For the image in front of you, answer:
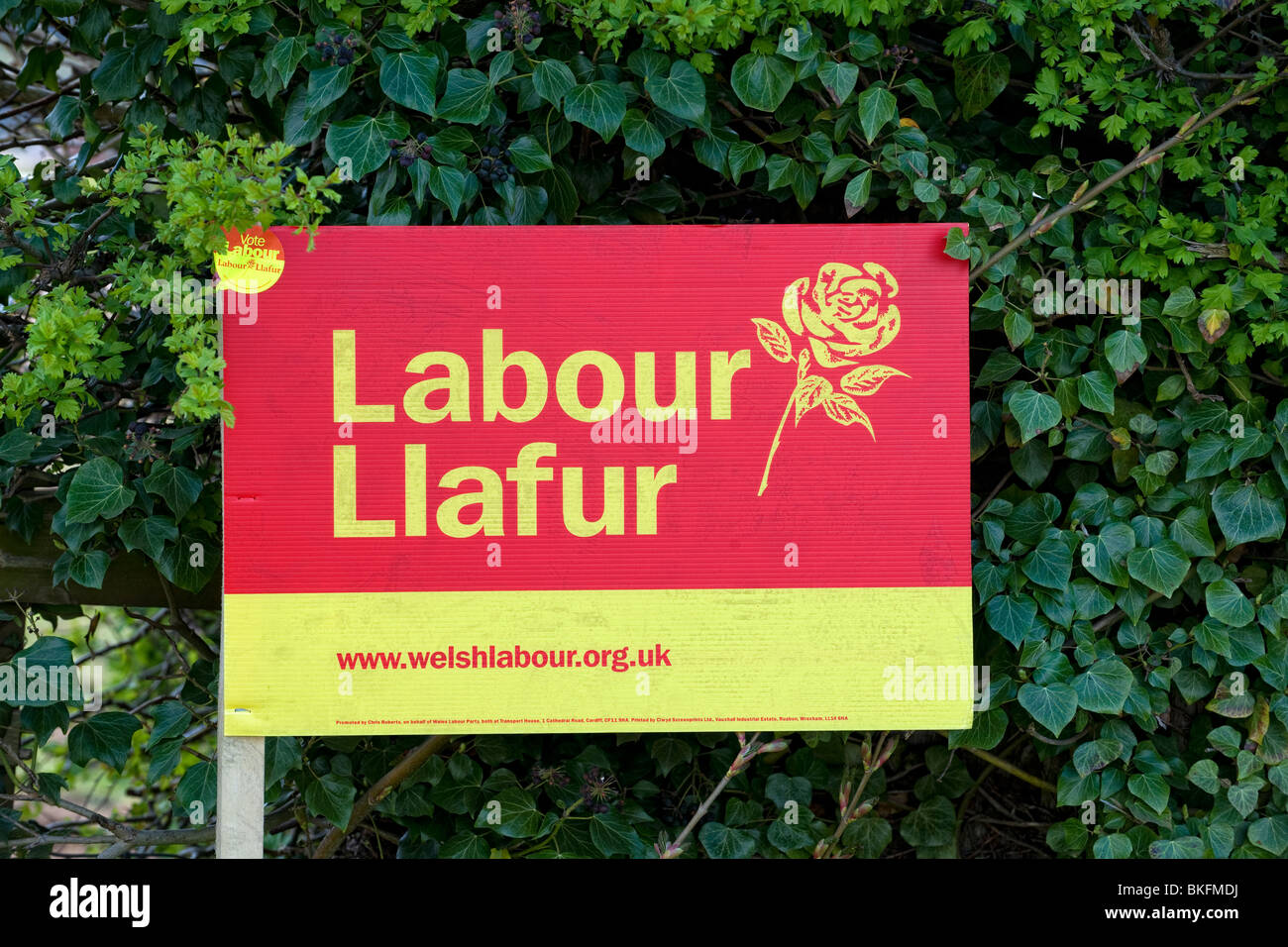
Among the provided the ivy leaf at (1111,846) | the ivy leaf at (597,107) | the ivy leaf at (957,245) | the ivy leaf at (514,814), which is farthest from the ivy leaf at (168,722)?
the ivy leaf at (1111,846)

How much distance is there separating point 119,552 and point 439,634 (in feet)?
2.90

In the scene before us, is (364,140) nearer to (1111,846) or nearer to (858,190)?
(858,190)

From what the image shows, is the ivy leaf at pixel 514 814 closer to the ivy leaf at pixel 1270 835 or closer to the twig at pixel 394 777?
the twig at pixel 394 777

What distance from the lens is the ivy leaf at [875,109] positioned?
211 cm

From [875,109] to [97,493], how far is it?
5.84 feet

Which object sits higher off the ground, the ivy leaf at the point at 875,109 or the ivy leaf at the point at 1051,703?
the ivy leaf at the point at 875,109

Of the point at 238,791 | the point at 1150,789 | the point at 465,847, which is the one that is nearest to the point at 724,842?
the point at 465,847

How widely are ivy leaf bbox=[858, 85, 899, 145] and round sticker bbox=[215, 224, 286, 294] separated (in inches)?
47.0

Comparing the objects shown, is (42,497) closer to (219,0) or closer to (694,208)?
(219,0)

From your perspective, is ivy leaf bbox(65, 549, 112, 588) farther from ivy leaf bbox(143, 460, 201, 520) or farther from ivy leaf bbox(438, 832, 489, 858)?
ivy leaf bbox(438, 832, 489, 858)

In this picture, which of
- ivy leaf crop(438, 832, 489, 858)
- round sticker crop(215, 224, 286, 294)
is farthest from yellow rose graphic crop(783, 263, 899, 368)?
ivy leaf crop(438, 832, 489, 858)

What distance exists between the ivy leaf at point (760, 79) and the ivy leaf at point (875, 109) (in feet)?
0.53

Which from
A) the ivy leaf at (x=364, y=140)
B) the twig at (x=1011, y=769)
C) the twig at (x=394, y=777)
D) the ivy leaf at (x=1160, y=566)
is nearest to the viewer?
the ivy leaf at (x=364, y=140)

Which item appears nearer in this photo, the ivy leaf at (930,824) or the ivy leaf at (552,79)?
the ivy leaf at (552,79)
